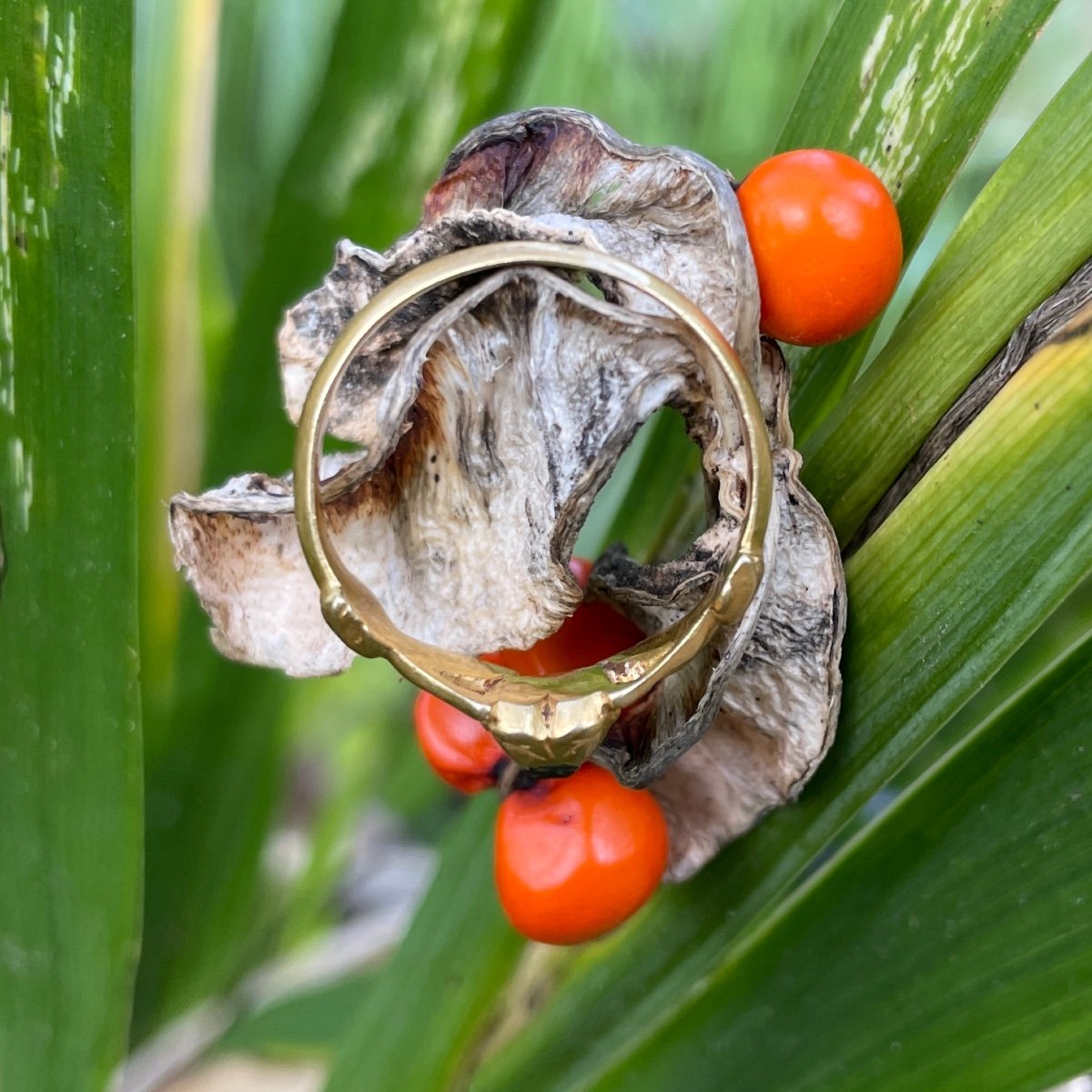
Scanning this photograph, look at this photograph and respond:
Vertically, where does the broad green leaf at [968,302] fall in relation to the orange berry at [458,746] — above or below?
above

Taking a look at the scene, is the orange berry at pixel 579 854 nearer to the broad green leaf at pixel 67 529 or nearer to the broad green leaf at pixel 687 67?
the broad green leaf at pixel 67 529

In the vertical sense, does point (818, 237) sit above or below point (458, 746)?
above

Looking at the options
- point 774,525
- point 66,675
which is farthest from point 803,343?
point 66,675

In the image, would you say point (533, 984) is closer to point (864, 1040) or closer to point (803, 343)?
point (864, 1040)

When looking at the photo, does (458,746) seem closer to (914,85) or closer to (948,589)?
(948,589)

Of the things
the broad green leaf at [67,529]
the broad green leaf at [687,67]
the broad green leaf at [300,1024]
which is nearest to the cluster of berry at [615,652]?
the broad green leaf at [67,529]

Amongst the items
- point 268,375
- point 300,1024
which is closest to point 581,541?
point 268,375
